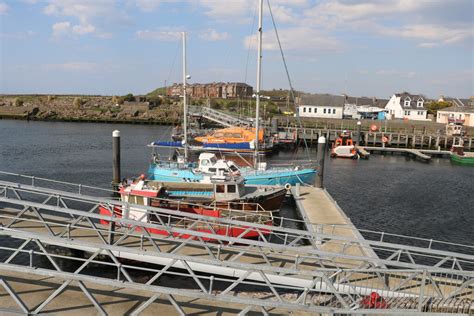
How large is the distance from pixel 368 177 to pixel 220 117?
125 ft

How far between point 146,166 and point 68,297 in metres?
38.4

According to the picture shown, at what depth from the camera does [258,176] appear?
34.3m

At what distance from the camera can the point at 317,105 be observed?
4021 inches

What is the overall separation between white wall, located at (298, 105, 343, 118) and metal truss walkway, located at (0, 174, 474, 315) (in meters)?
80.3

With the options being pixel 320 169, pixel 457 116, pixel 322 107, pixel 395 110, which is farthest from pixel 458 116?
pixel 320 169

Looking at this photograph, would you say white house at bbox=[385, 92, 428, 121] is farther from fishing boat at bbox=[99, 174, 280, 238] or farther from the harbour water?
fishing boat at bbox=[99, 174, 280, 238]

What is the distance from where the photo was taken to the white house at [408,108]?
349ft

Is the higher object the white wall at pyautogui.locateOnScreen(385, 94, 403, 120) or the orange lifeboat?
the white wall at pyautogui.locateOnScreen(385, 94, 403, 120)

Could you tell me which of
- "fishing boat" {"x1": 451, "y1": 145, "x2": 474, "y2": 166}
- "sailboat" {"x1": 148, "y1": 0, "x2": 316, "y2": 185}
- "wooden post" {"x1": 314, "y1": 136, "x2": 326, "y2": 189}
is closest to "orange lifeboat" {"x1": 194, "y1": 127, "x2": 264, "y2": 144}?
"sailboat" {"x1": 148, "y1": 0, "x2": 316, "y2": 185}

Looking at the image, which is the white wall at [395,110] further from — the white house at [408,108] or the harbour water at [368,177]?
the harbour water at [368,177]

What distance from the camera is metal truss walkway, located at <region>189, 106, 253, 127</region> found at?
253 ft

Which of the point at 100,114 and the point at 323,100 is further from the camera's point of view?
the point at 100,114

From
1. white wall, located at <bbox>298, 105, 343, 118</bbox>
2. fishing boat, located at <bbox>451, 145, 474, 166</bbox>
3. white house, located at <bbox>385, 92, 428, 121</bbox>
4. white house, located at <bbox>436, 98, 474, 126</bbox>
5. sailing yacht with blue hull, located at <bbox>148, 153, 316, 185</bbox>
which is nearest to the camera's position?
sailing yacht with blue hull, located at <bbox>148, 153, 316, 185</bbox>

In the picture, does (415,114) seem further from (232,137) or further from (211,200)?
(211,200)
